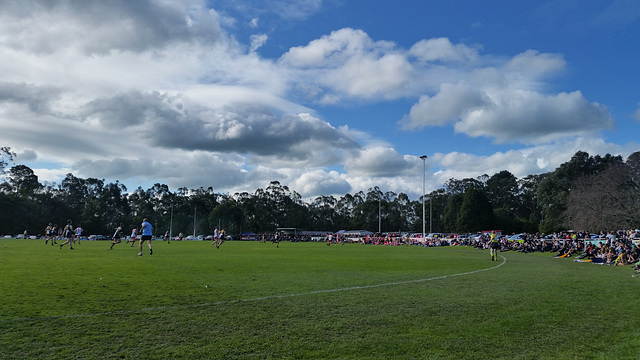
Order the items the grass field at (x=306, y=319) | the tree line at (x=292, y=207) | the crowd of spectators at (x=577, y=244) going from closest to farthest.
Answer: the grass field at (x=306, y=319) → the crowd of spectators at (x=577, y=244) → the tree line at (x=292, y=207)

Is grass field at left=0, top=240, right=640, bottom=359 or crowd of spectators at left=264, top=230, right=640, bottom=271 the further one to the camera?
crowd of spectators at left=264, top=230, right=640, bottom=271

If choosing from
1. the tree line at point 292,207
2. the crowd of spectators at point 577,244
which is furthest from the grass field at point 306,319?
the tree line at point 292,207

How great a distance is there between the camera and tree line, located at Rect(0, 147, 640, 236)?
90.9 metres

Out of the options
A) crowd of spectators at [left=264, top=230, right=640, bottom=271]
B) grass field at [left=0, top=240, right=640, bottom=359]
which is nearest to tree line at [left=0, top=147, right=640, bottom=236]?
crowd of spectators at [left=264, top=230, right=640, bottom=271]

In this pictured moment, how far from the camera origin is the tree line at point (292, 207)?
90.9m

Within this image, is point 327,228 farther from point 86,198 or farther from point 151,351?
point 151,351

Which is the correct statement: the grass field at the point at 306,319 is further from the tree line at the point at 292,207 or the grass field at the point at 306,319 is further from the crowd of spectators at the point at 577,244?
the tree line at the point at 292,207

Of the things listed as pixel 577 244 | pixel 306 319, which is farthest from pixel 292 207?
pixel 306 319

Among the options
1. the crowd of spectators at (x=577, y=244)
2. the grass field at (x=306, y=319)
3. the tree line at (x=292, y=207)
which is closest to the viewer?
the grass field at (x=306, y=319)

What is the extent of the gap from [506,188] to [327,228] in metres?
58.9

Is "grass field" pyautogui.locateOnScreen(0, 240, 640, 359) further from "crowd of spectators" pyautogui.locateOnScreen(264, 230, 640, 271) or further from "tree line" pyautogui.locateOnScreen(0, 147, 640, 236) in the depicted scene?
"tree line" pyautogui.locateOnScreen(0, 147, 640, 236)

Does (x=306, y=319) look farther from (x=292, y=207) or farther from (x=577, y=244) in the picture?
(x=292, y=207)

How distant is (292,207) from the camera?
456ft

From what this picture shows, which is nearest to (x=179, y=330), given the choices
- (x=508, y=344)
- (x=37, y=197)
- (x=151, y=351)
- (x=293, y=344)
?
(x=151, y=351)
